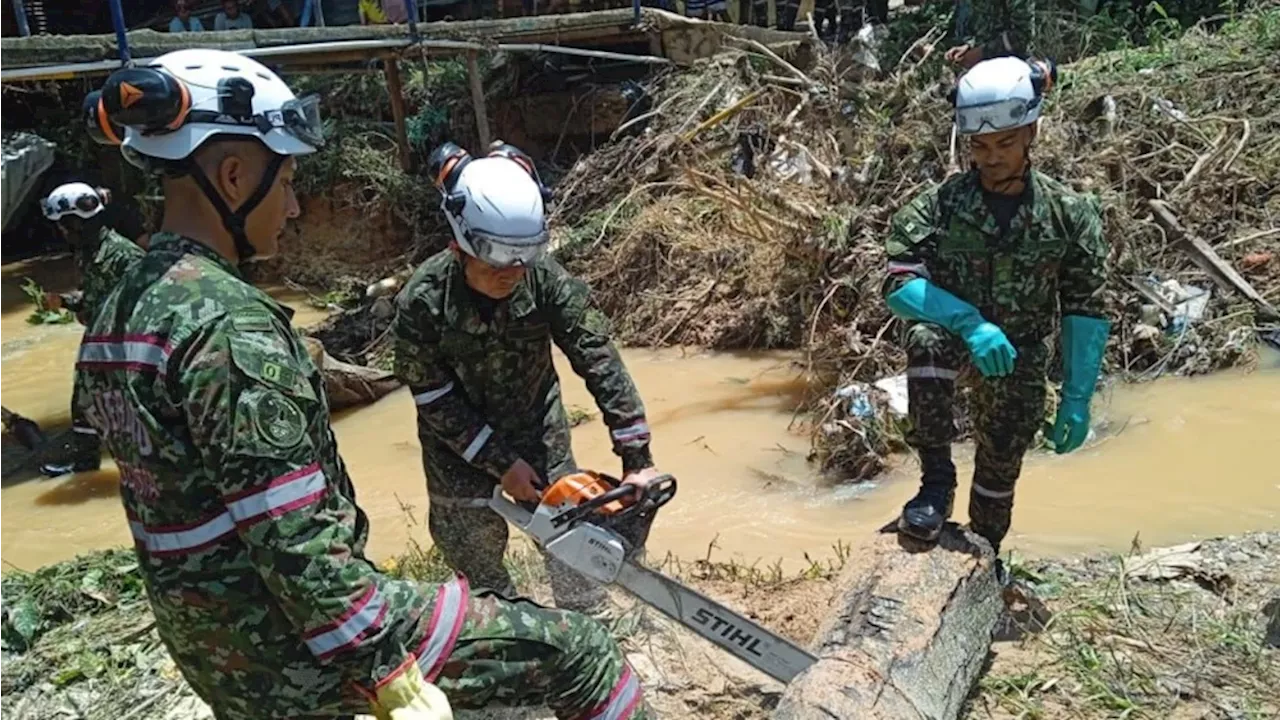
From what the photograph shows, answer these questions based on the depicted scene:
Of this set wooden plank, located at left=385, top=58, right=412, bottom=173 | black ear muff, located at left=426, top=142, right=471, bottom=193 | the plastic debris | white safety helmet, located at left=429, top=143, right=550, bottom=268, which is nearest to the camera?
white safety helmet, located at left=429, top=143, right=550, bottom=268

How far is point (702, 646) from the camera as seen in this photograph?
3.80 meters

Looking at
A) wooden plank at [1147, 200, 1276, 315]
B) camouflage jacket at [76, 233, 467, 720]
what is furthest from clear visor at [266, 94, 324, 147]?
wooden plank at [1147, 200, 1276, 315]

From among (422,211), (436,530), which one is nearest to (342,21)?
(422,211)

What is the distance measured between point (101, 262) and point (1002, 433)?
392 cm

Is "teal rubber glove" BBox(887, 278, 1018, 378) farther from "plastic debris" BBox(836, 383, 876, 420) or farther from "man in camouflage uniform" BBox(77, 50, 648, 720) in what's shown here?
"plastic debris" BBox(836, 383, 876, 420)

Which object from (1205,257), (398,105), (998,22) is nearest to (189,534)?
(1205,257)

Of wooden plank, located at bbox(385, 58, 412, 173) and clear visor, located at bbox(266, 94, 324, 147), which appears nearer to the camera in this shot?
clear visor, located at bbox(266, 94, 324, 147)

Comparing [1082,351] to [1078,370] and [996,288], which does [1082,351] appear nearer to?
[1078,370]

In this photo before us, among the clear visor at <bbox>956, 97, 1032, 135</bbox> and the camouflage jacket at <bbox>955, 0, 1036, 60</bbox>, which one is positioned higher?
the camouflage jacket at <bbox>955, 0, 1036, 60</bbox>

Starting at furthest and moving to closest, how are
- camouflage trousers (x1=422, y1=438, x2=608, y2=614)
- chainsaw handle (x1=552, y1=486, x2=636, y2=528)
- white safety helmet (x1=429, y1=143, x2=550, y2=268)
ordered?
camouflage trousers (x1=422, y1=438, x2=608, y2=614) < white safety helmet (x1=429, y1=143, x2=550, y2=268) < chainsaw handle (x1=552, y1=486, x2=636, y2=528)

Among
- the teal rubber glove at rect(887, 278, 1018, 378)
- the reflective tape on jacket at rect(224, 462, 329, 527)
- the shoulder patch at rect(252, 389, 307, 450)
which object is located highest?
the shoulder patch at rect(252, 389, 307, 450)

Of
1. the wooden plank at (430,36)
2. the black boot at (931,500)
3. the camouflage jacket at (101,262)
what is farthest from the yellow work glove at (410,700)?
the wooden plank at (430,36)

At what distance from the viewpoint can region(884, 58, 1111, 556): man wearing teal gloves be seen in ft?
11.2

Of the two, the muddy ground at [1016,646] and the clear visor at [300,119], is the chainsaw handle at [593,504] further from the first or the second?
the clear visor at [300,119]
